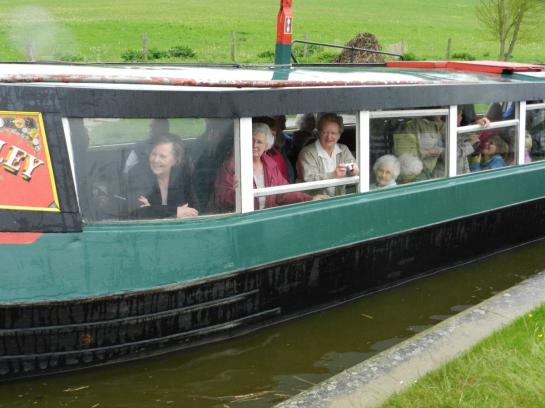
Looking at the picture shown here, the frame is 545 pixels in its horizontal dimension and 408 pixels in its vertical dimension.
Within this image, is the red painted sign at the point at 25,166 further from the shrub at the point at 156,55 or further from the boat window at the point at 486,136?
the shrub at the point at 156,55

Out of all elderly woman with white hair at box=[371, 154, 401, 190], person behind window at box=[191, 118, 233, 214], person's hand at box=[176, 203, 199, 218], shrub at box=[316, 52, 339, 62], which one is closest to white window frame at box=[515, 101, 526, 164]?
elderly woman with white hair at box=[371, 154, 401, 190]

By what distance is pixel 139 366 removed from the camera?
16.5 feet

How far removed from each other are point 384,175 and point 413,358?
7.26 ft

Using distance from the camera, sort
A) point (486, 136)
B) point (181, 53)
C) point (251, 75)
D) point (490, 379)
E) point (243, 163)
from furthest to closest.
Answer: point (181, 53) < point (486, 136) < point (251, 75) < point (243, 163) < point (490, 379)

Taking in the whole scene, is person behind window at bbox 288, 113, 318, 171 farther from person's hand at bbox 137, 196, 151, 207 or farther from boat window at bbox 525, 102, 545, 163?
boat window at bbox 525, 102, 545, 163

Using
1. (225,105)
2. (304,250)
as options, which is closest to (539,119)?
(304,250)

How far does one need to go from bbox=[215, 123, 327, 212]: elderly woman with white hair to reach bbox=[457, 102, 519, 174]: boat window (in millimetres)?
1784

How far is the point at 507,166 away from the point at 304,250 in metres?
2.84

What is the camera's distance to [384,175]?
619 cm

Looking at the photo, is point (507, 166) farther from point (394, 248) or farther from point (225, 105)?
point (225, 105)

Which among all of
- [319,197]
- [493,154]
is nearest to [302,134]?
[319,197]

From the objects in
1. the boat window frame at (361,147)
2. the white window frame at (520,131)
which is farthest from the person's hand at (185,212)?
the white window frame at (520,131)

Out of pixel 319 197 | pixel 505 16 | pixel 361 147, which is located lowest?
pixel 319 197

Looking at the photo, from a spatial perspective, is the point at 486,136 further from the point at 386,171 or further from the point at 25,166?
the point at 25,166
